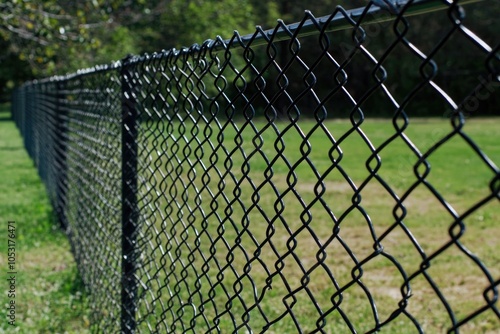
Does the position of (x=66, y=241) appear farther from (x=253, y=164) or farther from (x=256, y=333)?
(x=253, y=164)

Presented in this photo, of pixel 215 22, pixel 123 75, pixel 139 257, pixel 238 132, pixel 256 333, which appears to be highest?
pixel 215 22

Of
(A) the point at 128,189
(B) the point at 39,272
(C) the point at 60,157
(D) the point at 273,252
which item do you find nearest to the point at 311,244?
(D) the point at 273,252

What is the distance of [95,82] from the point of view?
4.76 metres

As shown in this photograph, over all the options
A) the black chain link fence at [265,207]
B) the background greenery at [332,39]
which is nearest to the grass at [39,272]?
the black chain link fence at [265,207]

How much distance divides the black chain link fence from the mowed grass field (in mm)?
16

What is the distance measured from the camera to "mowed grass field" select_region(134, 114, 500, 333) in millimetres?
1724

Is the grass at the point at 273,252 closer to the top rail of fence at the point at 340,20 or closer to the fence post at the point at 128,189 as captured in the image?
the fence post at the point at 128,189

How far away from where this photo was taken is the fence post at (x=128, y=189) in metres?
3.52

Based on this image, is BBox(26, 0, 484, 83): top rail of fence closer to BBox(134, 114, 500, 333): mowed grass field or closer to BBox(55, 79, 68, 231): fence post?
BBox(134, 114, 500, 333): mowed grass field

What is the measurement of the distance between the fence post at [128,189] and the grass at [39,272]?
101 cm

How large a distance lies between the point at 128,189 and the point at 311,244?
330cm

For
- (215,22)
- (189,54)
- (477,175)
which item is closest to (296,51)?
(189,54)

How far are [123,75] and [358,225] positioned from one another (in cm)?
439

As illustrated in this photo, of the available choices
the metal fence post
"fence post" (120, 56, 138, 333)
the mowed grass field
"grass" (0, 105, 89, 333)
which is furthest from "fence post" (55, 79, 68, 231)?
"fence post" (120, 56, 138, 333)
